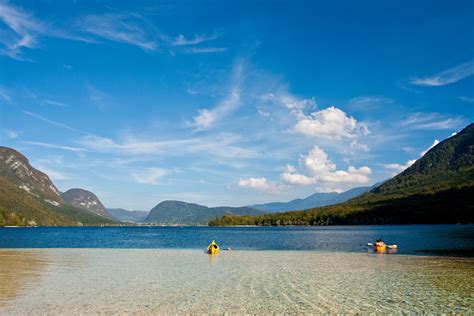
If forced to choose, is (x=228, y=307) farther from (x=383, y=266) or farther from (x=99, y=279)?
(x=383, y=266)

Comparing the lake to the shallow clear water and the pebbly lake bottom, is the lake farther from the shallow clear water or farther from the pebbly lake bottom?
the shallow clear water

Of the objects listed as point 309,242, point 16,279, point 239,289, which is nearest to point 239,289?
point 239,289

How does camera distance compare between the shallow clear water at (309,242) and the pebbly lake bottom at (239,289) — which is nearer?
the pebbly lake bottom at (239,289)

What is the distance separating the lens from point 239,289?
28438mm

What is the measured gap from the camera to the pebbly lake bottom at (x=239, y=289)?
22406 mm

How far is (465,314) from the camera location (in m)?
20.4

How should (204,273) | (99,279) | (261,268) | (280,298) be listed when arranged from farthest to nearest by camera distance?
(261,268) < (204,273) < (99,279) < (280,298)

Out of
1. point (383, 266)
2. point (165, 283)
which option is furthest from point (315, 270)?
point (165, 283)

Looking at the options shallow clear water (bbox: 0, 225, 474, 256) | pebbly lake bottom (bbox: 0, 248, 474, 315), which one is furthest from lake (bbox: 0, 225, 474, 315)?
shallow clear water (bbox: 0, 225, 474, 256)

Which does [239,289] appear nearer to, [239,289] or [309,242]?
[239,289]

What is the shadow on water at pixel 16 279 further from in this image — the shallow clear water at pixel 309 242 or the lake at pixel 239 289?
the shallow clear water at pixel 309 242

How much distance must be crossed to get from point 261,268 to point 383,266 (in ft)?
40.2

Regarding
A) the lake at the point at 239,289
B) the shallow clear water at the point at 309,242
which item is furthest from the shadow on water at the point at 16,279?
the shallow clear water at the point at 309,242

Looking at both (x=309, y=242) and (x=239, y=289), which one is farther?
(x=309, y=242)
